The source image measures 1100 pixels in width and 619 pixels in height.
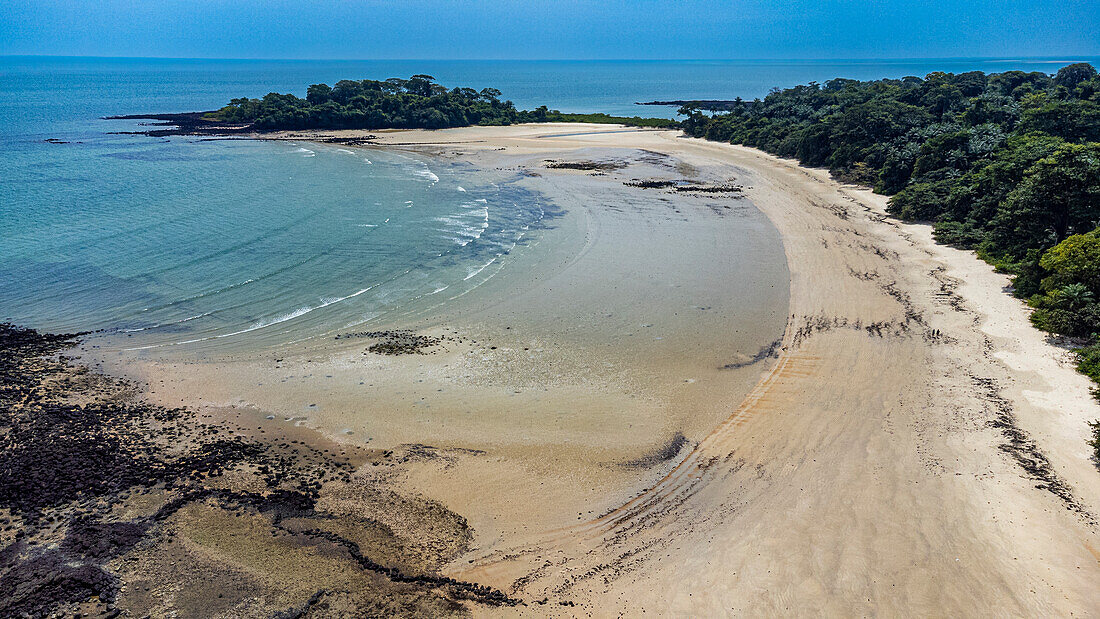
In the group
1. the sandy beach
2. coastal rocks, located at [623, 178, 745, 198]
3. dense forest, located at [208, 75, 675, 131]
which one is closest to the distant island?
dense forest, located at [208, 75, 675, 131]

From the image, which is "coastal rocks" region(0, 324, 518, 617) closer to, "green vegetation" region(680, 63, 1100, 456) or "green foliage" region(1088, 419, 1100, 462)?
"green foliage" region(1088, 419, 1100, 462)

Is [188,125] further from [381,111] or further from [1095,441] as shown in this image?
Result: [1095,441]

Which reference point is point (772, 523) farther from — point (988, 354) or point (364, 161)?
point (364, 161)

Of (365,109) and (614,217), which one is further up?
(365,109)

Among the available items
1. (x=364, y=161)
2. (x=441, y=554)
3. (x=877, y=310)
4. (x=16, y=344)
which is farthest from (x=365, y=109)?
→ (x=441, y=554)

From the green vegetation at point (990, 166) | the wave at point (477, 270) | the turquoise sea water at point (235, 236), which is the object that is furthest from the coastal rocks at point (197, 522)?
the green vegetation at point (990, 166)

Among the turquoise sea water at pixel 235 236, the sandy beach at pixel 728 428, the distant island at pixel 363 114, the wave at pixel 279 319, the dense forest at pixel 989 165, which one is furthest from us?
the distant island at pixel 363 114

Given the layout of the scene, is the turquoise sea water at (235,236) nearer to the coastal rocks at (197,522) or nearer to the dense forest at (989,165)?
the coastal rocks at (197,522)

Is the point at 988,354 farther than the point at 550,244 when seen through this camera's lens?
No
